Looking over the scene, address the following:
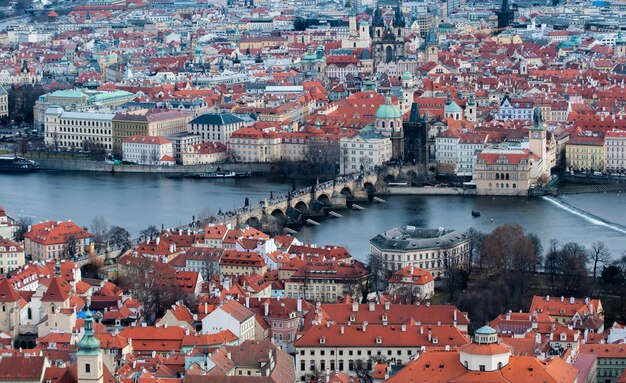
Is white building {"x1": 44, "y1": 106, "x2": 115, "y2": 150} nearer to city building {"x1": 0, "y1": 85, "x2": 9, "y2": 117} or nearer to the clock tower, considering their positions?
city building {"x1": 0, "y1": 85, "x2": 9, "y2": 117}

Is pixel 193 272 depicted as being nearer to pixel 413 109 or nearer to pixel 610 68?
pixel 413 109

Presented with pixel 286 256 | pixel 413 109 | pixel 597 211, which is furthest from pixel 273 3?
pixel 286 256

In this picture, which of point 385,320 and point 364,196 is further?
point 364,196

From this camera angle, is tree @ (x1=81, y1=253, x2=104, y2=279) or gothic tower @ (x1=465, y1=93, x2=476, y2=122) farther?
gothic tower @ (x1=465, y1=93, x2=476, y2=122)

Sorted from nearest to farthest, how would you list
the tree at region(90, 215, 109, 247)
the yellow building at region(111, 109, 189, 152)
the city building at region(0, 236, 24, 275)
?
the city building at region(0, 236, 24, 275)
the tree at region(90, 215, 109, 247)
the yellow building at region(111, 109, 189, 152)

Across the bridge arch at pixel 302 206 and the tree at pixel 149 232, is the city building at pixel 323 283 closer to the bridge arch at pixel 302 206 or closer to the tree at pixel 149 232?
the tree at pixel 149 232

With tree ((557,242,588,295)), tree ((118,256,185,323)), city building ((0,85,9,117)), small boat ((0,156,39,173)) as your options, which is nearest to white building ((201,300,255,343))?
tree ((118,256,185,323))

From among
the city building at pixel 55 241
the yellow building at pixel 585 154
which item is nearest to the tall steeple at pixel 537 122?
the yellow building at pixel 585 154
